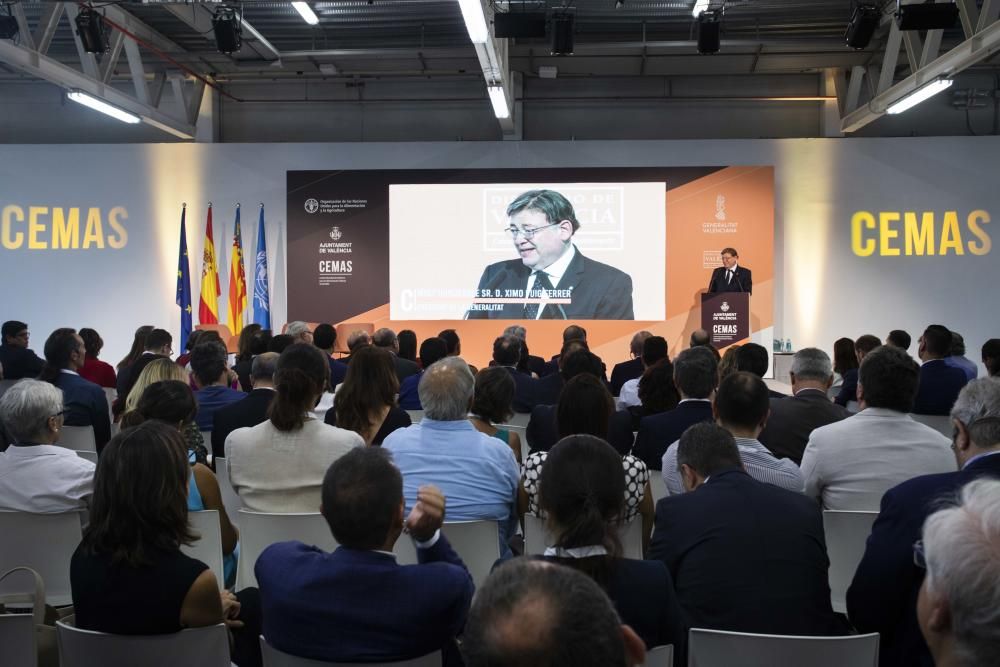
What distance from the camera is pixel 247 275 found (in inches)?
459

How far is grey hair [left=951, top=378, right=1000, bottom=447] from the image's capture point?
2348mm

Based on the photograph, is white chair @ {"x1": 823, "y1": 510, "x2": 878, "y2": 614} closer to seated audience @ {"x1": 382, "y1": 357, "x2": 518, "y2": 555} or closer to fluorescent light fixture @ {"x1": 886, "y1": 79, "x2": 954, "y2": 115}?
seated audience @ {"x1": 382, "y1": 357, "x2": 518, "y2": 555}

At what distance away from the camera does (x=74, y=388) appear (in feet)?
16.9

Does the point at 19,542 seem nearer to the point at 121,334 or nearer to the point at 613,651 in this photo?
the point at 613,651

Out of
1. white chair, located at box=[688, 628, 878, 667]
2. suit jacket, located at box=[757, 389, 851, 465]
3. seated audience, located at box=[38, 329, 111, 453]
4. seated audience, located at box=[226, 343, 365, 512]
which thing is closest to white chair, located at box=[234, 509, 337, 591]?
seated audience, located at box=[226, 343, 365, 512]

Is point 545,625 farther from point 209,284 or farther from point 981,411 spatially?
point 209,284

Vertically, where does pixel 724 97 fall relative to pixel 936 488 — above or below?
above

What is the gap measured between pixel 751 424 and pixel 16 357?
515cm

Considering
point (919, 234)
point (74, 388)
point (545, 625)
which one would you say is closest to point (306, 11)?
point (74, 388)

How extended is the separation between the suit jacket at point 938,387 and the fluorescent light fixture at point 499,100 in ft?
17.5

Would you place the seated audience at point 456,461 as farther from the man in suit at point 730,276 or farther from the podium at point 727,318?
the man in suit at point 730,276

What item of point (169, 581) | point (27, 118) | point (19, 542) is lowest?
point (19, 542)

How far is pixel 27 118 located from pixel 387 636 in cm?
1282

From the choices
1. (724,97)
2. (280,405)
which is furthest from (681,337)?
(280,405)
